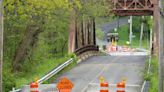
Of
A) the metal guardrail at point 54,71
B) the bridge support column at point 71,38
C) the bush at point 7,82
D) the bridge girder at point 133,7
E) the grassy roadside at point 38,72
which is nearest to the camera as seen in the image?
the bush at point 7,82

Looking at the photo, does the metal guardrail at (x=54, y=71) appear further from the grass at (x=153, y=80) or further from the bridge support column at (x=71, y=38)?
the grass at (x=153, y=80)

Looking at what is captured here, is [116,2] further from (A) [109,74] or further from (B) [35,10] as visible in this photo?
(B) [35,10]

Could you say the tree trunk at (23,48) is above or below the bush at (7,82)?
above

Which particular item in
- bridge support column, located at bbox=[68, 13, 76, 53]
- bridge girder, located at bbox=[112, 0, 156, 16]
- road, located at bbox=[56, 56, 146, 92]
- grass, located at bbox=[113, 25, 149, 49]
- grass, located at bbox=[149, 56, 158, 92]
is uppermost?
bridge girder, located at bbox=[112, 0, 156, 16]

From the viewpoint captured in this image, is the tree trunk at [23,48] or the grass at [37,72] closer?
the grass at [37,72]

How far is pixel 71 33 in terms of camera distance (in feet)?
135

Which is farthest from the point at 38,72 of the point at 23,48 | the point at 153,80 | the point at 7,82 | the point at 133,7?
the point at 133,7

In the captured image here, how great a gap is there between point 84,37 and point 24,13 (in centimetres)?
2471

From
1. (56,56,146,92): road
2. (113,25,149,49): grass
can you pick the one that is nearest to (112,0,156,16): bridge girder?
(56,56,146,92): road

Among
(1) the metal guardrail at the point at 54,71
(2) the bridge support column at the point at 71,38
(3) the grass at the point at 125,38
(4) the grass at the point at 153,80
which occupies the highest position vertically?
(2) the bridge support column at the point at 71,38

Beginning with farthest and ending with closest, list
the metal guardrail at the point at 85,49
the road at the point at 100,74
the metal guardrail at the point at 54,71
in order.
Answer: the metal guardrail at the point at 85,49, the road at the point at 100,74, the metal guardrail at the point at 54,71

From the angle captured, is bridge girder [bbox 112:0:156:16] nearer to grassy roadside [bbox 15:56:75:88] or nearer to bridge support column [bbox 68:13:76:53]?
bridge support column [bbox 68:13:76:53]

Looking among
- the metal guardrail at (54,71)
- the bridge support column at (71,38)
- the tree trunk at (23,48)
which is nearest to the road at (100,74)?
the metal guardrail at (54,71)

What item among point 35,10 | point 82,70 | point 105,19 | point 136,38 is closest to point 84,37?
point 105,19
